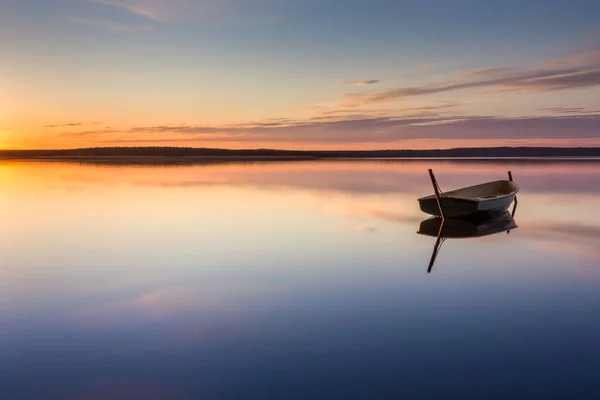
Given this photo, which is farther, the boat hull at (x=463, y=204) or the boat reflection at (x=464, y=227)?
the boat hull at (x=463, y=204)

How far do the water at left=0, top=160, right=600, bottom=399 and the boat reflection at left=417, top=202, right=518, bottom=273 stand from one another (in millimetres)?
628

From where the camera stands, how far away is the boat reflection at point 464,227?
1738cm

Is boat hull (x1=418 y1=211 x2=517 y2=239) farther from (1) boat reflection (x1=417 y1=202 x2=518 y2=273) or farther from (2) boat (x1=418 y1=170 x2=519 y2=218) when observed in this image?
(2) boat (x1=418 y1=170 x2=519 y2=218)

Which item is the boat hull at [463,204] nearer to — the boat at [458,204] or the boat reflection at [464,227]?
the boat at [458,204]

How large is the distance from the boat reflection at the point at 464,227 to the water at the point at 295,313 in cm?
63

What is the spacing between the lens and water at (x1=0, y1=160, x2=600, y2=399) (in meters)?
6.05

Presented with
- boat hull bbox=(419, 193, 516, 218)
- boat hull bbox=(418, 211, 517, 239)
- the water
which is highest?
the water

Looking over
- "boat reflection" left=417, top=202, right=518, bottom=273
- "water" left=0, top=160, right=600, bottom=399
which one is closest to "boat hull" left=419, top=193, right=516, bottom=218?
"boat reflection" left=417, top=202, right=518, bottom=273

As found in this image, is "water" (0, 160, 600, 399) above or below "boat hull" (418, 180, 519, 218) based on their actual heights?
above

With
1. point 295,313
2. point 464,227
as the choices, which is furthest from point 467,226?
point 295,313

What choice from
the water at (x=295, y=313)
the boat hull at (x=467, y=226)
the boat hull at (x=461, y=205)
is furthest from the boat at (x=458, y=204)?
the water at (x=295, y=313)

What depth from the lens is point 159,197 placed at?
97.2 feet

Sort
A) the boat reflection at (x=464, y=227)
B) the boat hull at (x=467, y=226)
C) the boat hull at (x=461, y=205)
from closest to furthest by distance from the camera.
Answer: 1. the boat reflection at (x=464, y=227)
2. the boat hull at (x=467, y=226)
3. the boat hull at (x=461, y=205)

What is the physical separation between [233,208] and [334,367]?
18.5 meters
